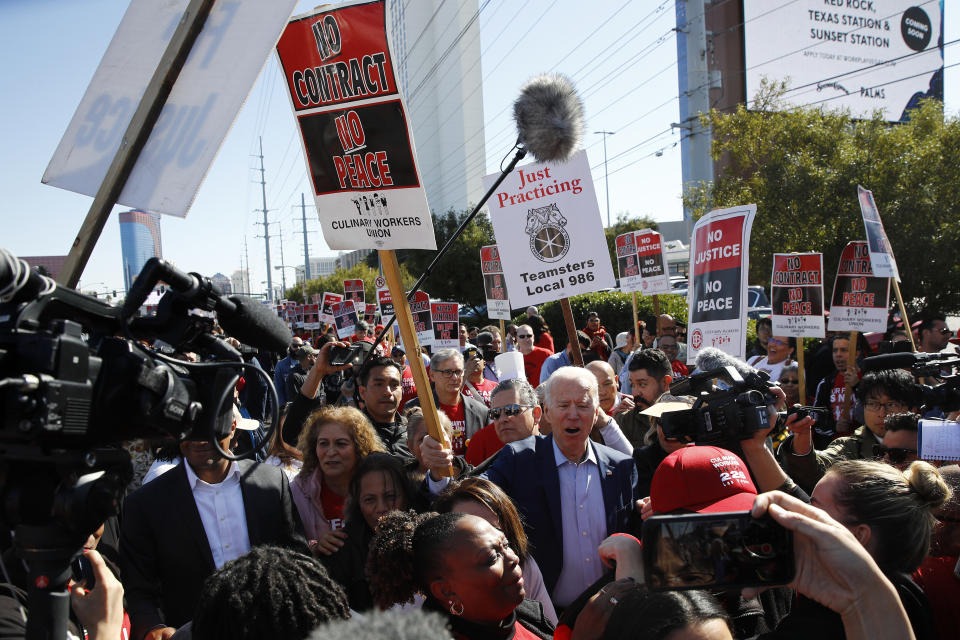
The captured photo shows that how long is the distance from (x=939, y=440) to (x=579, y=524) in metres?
1.56

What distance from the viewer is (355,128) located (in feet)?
11.6

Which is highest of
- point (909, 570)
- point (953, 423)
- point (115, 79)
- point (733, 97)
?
point (733, 97)

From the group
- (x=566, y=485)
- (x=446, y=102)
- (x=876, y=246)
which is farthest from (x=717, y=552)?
(x=446, y=102)

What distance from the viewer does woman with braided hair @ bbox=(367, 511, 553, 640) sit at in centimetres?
241

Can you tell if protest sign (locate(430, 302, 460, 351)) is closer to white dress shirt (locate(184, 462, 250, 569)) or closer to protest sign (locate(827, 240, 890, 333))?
protest sign (locate(827, 240, 890, 333))

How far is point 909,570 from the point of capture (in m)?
2.16

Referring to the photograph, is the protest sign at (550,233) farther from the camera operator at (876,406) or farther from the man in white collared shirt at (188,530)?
the man in white collared shirt at (188,530)

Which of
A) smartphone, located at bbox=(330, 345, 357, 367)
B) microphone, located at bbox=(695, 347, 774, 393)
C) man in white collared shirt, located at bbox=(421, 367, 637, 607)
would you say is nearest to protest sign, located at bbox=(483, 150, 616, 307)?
microphone, located at bbox=(695, 347, 774, 393)

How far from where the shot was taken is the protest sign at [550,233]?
606cm

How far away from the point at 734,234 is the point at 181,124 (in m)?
4.48

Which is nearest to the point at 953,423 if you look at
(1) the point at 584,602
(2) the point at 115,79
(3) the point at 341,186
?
(1) the point at 584,602

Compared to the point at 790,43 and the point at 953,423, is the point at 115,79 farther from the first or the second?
the point at 790,43

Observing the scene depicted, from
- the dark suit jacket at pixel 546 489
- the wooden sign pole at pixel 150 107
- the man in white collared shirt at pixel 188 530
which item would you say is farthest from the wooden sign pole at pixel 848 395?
the wooden sign pole at pixel 150 107

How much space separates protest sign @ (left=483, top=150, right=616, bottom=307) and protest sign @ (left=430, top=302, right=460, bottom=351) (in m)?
4.85
